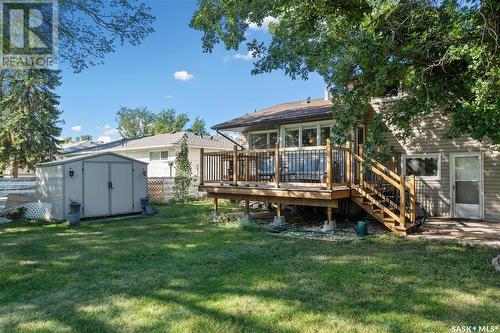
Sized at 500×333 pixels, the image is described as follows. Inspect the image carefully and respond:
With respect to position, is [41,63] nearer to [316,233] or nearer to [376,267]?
[316,233]

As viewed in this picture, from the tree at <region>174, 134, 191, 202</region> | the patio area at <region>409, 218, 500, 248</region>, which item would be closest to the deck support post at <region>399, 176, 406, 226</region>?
the patio area at <region>409, 218, 500, 248</region>

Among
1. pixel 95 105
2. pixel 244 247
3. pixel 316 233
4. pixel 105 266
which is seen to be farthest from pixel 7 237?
pixel 95 105

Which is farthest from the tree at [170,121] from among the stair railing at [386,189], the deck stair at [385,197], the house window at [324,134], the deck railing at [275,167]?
the deck stair at [385,197]

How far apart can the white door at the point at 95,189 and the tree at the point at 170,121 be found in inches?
1409

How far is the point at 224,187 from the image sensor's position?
1005 cm

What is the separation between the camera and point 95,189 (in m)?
10.8

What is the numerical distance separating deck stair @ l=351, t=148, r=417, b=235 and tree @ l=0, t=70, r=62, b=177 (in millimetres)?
18237

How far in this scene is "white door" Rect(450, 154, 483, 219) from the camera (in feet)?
30.8

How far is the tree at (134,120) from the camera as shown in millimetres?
53375

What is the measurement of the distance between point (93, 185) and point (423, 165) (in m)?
10.4

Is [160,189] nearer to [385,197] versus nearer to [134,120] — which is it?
[385,197]

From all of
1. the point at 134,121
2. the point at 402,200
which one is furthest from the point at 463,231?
the point at 134,121

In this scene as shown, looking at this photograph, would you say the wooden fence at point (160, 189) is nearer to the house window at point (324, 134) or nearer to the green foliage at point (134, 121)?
the house window at point (324, 134)

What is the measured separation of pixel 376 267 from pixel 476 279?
1303 mm
